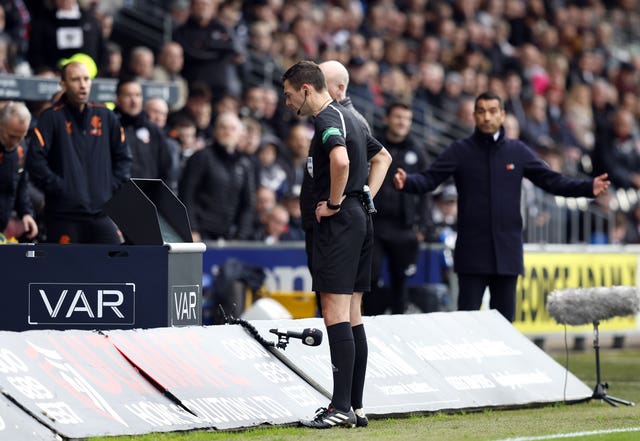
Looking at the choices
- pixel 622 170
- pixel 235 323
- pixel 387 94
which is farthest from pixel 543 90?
pixel 235 323

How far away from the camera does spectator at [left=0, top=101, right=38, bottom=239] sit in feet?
39.3

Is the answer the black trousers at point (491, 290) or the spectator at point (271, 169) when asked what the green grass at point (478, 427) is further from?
the spectator at point (271, 169)

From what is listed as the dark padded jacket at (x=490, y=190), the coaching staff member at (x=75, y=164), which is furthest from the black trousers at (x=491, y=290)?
the coaching staff member at (x=75, y=164)

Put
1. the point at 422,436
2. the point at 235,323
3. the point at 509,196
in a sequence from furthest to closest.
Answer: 1. the point at 509,196
2. the point at 235,323
3. the point at 422,436

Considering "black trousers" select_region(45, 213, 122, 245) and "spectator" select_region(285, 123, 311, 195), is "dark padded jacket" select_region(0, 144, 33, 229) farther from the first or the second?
"spectator" select_region(285, 123, 311, 195)

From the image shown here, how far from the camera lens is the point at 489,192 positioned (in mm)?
11711

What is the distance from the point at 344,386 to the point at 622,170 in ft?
53.5

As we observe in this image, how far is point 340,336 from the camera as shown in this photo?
353 inches

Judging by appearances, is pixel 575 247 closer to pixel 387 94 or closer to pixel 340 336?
pixel 387 94

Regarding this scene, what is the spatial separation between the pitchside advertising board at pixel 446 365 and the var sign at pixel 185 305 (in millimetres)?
412

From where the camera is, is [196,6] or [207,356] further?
[196,6]

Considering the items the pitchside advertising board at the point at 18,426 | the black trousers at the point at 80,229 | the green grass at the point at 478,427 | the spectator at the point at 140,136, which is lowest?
the green grass at the point at 478,427

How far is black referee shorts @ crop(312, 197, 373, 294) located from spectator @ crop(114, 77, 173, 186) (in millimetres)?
5148

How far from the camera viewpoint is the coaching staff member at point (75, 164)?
1168 centimetres
